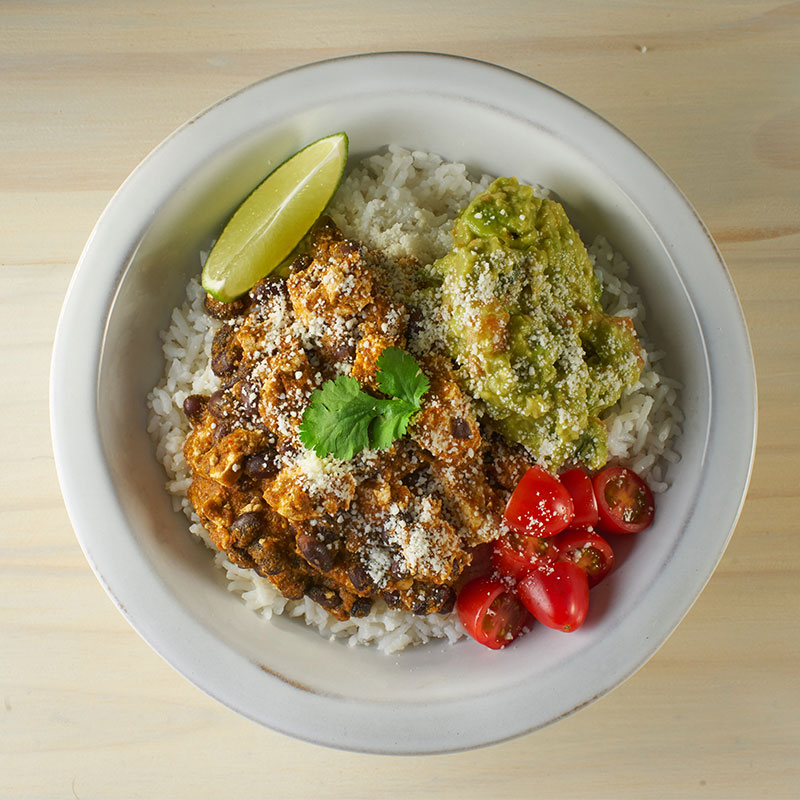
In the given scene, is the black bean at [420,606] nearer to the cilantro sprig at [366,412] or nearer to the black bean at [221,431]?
the cilantro sprig at [366,412]

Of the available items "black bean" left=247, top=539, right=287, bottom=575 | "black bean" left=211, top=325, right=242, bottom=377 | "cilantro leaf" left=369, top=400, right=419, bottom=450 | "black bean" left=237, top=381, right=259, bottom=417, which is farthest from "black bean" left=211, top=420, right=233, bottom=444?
"cilantro leaf" left=369, top=400, right=419, bottom=450

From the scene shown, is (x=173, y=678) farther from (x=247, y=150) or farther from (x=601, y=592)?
(x=247, y=150)

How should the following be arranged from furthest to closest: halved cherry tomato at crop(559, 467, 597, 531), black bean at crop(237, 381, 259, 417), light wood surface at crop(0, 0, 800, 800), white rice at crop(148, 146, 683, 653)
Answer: light wood surface at crop(0, 0, 800, 800), white rice at crop(148, 146, 683, 653), halved cherry tomato at crop(559, 467, 597, 531), black bean at crop(237, 381, 259, 417)

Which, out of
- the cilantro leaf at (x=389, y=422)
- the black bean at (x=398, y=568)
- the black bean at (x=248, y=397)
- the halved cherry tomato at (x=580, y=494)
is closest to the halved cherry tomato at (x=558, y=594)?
the halved cherry tomato at (x=580, y=494)

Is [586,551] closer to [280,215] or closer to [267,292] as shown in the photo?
[267,292]

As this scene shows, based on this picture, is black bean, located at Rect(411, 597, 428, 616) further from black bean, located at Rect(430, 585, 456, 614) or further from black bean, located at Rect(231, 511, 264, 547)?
black bean, located at Rect(231, 511, 264, 547)

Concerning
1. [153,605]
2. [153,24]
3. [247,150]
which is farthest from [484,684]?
[153,24]
